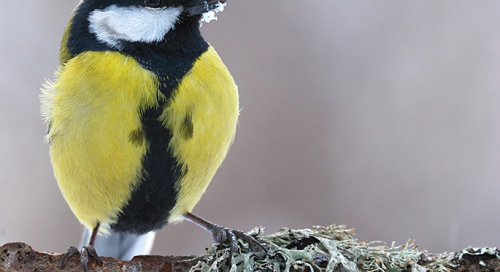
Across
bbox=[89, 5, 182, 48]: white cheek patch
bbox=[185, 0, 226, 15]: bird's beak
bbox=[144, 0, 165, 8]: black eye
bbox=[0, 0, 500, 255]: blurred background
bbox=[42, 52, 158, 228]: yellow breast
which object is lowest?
bbox=[42, 52, 158, 228]: yellow breast

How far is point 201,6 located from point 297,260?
843mm

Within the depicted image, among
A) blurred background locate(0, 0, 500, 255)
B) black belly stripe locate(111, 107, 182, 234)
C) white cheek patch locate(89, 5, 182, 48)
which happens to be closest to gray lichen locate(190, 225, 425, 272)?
black belly stripe locate(111, 107, 182, 234)

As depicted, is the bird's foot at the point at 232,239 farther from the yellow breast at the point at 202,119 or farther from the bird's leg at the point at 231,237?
the yellow breast at the point at 202,119

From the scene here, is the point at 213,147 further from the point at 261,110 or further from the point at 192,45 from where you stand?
the point at 261,110

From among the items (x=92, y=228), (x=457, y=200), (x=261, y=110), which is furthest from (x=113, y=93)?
(x=457, y=200)

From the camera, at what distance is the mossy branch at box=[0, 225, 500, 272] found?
1322mm

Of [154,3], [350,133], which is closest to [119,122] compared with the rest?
[154,3]

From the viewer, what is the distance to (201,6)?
150 cm

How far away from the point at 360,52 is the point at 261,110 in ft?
2.70

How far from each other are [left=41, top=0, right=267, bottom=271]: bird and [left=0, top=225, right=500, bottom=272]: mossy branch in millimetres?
49

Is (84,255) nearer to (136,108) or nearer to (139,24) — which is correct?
(136,108)

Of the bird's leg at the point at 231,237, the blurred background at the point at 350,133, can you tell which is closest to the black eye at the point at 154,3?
the bird's leg at the point at 231,237

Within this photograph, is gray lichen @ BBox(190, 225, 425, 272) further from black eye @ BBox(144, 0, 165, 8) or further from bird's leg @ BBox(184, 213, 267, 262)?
black eye @ BBox(144, 0, 165, 8)

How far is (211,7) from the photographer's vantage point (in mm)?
1498
